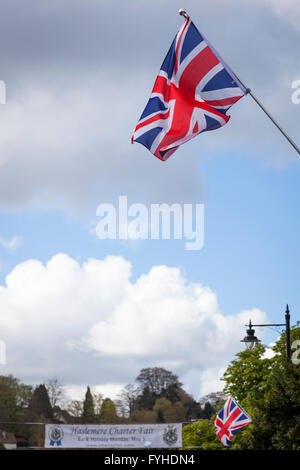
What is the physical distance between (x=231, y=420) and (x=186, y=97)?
1986cm

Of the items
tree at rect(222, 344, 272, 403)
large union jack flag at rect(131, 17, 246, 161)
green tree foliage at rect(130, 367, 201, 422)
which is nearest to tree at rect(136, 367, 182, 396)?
green tree foliage at rect(130, 367, 201, 422)

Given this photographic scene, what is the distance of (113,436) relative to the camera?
4472 centimetres

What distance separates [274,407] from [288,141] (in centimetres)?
2441

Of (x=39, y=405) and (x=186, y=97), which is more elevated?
(x=39, y=405)

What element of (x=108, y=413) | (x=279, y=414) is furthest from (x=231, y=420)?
(x=108, y=413)

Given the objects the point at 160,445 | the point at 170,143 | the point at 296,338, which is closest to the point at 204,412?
the point at 296,338

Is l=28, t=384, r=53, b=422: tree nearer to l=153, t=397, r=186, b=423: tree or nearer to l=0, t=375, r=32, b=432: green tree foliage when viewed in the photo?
l=0, t=375, r=32, b=432: green tree foliage

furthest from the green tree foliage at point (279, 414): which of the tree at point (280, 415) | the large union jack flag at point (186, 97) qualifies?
the large union jack flag at point (186, 97)

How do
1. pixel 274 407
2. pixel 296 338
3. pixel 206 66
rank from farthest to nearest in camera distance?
1. pixel 296 338
2. pixel 274 407
3. pixel 206 66

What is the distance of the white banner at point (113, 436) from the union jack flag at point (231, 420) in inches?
465

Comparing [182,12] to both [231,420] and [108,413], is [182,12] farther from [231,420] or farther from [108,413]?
[108,413]

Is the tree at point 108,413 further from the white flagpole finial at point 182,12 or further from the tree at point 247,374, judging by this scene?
the white flagpole finial at point 182,12
